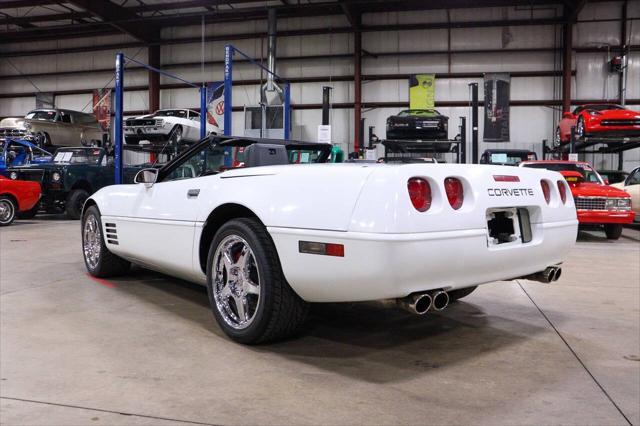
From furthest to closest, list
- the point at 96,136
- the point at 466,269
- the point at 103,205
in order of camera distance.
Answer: the point at 96,136 → the point at 103,205 → the point at 466,269

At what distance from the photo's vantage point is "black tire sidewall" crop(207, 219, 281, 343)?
7.73ft

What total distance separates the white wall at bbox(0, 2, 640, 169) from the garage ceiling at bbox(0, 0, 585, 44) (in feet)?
1.84

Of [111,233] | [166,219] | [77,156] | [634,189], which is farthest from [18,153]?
[634,189]

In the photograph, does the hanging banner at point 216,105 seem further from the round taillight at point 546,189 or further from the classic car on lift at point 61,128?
the round taillight at point 546,189

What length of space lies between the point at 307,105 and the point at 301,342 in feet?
53.9

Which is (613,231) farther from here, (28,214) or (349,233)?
(28,214)

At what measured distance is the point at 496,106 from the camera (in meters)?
16.9

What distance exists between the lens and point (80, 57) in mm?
21156

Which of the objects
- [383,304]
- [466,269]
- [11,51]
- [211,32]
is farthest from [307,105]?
[466,269]

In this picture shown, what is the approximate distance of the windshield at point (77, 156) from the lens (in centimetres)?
1119

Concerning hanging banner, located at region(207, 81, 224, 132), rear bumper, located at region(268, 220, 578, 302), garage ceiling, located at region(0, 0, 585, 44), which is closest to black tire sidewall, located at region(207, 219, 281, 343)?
rear bumper, located at region(268, 220, 578, 302)

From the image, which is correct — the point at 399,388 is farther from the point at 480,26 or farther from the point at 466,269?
the point at 480,26

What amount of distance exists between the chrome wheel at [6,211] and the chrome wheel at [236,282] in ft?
28.0

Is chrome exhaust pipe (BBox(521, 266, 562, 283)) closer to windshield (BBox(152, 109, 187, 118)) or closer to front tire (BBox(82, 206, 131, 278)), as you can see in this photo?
front tire (BBox(82, 206, 131, 278))
